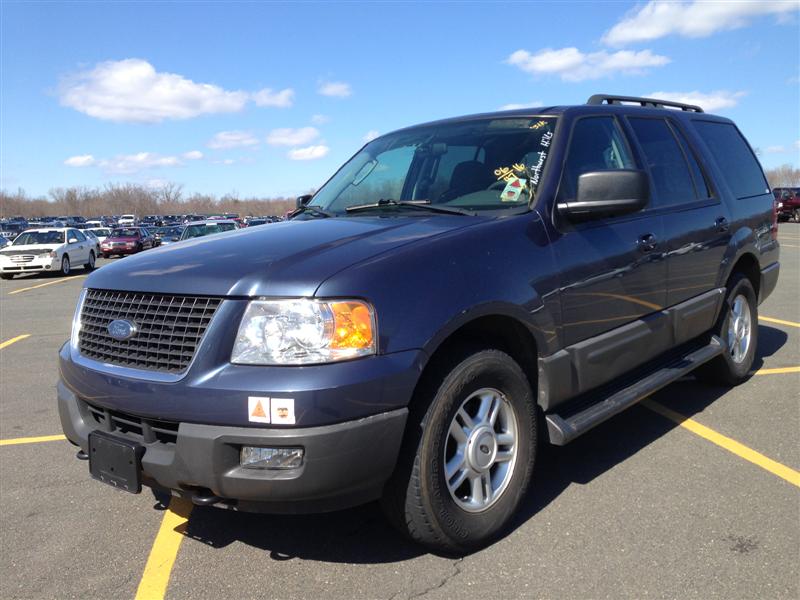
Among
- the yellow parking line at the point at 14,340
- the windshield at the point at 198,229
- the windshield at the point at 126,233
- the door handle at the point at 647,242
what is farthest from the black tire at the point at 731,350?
the windshield at the point at 126,233

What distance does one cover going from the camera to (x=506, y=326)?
123 inches

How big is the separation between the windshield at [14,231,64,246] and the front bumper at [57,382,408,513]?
22632mm

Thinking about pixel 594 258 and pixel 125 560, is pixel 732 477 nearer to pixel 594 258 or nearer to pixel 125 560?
pixel 594 258

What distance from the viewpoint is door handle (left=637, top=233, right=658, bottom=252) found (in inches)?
151

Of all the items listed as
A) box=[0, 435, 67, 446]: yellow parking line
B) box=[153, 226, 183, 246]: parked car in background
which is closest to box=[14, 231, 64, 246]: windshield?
box=[153, 226, 183, 246]: parked car in background

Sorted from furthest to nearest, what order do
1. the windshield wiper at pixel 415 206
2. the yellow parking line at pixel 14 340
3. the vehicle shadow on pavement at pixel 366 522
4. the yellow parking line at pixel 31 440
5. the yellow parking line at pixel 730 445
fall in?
the yellow parking line at pixel 14 340 < the yellow parking line at pixel 31 440 < the yellow parking line at pixel 730 445 < the windshield wiper at pixel 415 206 < the vehicle shadow on pavement at pixel 366 522

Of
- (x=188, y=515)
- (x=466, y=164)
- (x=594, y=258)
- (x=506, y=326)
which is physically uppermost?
(x=466, y=164)

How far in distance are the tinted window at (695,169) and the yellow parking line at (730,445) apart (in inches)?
62.4

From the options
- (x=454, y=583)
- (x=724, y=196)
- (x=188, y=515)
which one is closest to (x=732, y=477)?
(x=454, y=583)

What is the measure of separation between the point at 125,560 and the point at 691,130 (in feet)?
15.1

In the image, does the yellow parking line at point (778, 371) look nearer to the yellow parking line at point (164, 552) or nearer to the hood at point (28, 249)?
the yellow parking line at point (164, 552)

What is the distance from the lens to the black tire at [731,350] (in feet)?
16.7

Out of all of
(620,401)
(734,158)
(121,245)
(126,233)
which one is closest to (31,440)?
(620,401)

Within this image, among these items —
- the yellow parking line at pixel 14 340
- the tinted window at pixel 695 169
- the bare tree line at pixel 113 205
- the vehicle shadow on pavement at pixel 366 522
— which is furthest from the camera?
the bare tree line at pixel 113 205
